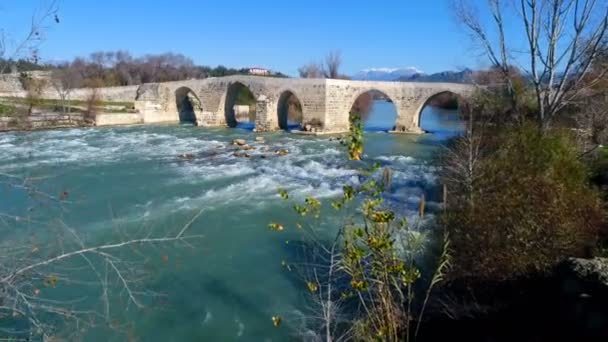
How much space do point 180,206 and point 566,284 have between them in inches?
270

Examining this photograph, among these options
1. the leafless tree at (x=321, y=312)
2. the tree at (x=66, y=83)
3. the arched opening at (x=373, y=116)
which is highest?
the tree at (x=66, y=83)

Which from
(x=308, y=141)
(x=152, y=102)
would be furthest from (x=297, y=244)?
(x=152, y=102)

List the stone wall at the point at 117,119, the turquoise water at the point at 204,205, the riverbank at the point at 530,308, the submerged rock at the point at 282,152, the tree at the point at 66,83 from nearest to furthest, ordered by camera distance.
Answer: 1. the riverbank at the point at 530,308
2. the turquoise water at the point at 204,205
3. the submerged rock at the point at 282,152
4. the stone wall at the point at 117,119
5. the tree at the point at 66,83

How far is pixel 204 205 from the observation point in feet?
28.7

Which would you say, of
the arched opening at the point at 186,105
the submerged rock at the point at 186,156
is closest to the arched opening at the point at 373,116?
the submerged rock at the point at 186,156

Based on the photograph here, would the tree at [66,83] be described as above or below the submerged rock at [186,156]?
above

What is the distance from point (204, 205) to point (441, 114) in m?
30.1

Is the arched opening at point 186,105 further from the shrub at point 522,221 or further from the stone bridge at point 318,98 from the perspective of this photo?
the shrub at point 522,221

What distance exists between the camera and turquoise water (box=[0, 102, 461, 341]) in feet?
15.9

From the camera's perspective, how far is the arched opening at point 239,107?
27203 millimetres

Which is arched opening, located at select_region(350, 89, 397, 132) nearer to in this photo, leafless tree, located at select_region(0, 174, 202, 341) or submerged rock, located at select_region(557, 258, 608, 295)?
leafless tree, located at select_region(0, 174, 202, 341)

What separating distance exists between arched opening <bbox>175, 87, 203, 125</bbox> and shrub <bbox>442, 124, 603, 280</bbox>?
26.9 m

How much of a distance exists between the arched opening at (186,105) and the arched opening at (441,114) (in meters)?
15.0

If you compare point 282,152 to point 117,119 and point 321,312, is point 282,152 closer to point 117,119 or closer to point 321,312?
point 321,312
